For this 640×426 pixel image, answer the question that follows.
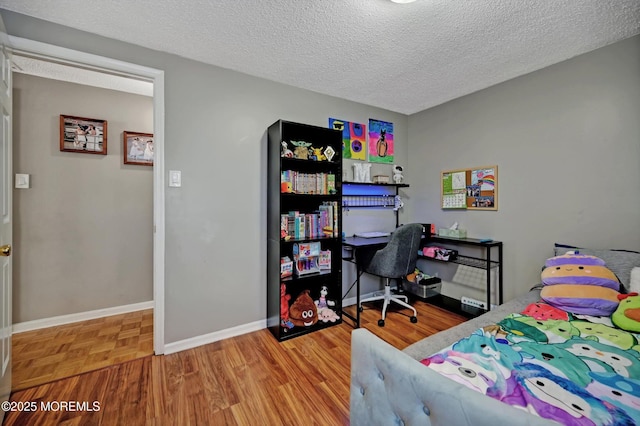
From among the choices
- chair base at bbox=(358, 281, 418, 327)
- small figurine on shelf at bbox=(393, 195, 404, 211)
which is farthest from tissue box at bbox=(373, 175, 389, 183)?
chair base at bbox=(358, 281, 418, 327)

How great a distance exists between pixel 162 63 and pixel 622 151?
3549mm

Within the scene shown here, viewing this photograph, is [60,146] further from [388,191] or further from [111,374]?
[388,191]

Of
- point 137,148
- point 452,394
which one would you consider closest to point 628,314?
point 452,394

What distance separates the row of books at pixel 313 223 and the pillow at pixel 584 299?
5.42ft

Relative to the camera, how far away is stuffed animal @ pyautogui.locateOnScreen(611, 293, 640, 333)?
4.27 feet

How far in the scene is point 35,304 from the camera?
2.39 metres

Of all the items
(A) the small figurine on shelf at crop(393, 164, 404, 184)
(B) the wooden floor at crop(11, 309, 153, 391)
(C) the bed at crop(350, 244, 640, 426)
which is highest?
(A) the small figurine on shelf at crop(393, 164, 404, 184)

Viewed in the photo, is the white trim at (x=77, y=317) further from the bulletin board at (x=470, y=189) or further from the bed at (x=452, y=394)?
the bulletin board at (x=470, y=189)

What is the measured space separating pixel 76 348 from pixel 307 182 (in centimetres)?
234

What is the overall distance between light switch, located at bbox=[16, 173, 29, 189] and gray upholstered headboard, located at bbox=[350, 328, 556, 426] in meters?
3.18

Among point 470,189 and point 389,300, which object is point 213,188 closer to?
point 389,300

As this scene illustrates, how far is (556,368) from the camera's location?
1010 mm

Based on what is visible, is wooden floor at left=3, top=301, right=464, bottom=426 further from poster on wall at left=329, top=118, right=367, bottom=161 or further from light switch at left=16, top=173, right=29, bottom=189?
poster on wall at left=329, top=118, right=367, bottom=161

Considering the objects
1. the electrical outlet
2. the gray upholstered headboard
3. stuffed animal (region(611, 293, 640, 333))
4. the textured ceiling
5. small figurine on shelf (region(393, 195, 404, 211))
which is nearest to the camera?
the gray upholstered headboard
